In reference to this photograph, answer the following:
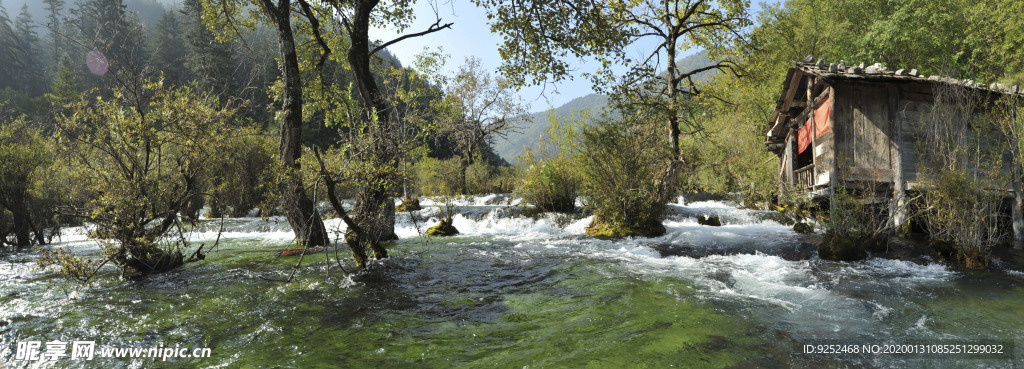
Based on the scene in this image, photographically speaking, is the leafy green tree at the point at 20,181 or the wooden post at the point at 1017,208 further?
the leafy green tree at the point at 20,181

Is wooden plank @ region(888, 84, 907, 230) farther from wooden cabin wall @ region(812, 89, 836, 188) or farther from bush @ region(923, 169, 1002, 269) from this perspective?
bush @ region(923, 169, 1002, 269)

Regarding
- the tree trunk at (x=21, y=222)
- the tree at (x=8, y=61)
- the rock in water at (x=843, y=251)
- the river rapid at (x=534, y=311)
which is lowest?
the river rapid at (x=534, y=311)

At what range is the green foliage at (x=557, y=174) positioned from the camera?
1645 cm

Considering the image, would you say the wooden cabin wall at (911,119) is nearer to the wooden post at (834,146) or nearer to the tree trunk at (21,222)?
the wooden post at (834,146)

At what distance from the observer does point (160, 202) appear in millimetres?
8156

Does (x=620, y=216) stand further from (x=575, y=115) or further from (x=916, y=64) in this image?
(x=916, y=64)

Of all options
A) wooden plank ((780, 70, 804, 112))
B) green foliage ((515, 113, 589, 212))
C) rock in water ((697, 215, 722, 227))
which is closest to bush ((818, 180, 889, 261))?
rock in water ((697, 215, 722, 227))

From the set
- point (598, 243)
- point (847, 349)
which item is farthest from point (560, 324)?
point (598, 243)

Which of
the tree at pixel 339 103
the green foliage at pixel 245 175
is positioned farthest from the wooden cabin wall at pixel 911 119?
the green foliage at pixel 245 175

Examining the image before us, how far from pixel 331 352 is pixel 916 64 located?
115 ft

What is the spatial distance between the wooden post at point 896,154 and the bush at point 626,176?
17.5 feet

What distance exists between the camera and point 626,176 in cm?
1234

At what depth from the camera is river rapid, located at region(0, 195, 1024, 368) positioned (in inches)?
161

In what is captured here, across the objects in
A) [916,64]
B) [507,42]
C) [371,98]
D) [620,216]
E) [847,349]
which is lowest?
[847,349]
